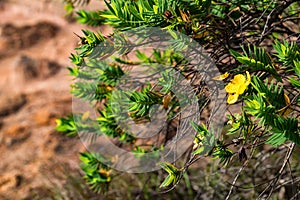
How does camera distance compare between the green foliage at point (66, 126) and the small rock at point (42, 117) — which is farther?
the small rock at point (42, 117)

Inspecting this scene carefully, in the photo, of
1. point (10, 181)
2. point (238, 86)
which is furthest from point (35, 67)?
point (238, 86)

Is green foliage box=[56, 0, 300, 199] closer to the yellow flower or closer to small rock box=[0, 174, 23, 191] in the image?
the yellow flower

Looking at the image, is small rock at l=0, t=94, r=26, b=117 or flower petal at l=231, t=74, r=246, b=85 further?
small rock at l=0, t=94, r=26, b=117

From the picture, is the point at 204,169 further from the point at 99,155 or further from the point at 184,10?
the point at 184,10

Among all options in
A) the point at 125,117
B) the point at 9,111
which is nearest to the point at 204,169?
the point at 125,117

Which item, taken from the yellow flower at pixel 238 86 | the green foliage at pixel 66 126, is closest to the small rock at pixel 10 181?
the green foliage at pixel 66 126

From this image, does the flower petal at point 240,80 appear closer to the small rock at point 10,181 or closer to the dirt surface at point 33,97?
the dirt surface at point 33,97

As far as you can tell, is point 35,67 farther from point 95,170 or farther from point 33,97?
point 95,170

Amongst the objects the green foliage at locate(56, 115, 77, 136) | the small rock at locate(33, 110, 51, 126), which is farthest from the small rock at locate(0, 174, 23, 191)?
the green foliage at locate(56, 115, 77, 136)
